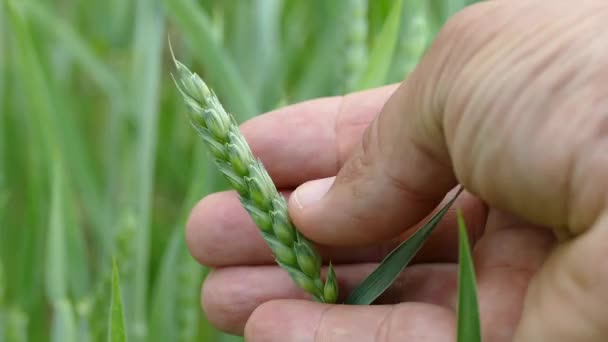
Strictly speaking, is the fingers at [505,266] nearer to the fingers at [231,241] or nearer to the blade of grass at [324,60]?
the fingers at [231,241]

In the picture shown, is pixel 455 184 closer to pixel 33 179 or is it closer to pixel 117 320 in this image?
pixel 117 320

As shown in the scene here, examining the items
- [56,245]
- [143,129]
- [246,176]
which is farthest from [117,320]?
[143,129]

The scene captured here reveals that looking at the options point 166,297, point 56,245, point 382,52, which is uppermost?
point 382,52

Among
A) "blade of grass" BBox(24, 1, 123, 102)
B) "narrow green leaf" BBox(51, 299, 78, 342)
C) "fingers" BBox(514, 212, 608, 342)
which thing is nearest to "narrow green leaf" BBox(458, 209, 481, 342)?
"fingers" BBox(514, 212, 608, 342)

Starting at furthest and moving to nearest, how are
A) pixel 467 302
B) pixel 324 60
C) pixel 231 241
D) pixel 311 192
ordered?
pixel 324 60
pixel 231 241
pixel 311 192
pixel 467 302

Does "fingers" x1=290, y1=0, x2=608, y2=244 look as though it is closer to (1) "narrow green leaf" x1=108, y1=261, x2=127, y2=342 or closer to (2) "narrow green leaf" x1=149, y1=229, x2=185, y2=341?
(1) "narrow green leaf" x1=108, y1=261, x2=127, y2=342

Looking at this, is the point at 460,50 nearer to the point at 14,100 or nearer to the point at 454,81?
the point at 454,81

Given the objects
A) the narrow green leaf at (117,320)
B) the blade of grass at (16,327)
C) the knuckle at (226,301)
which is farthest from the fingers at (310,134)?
the blade of grass at (16,327)
